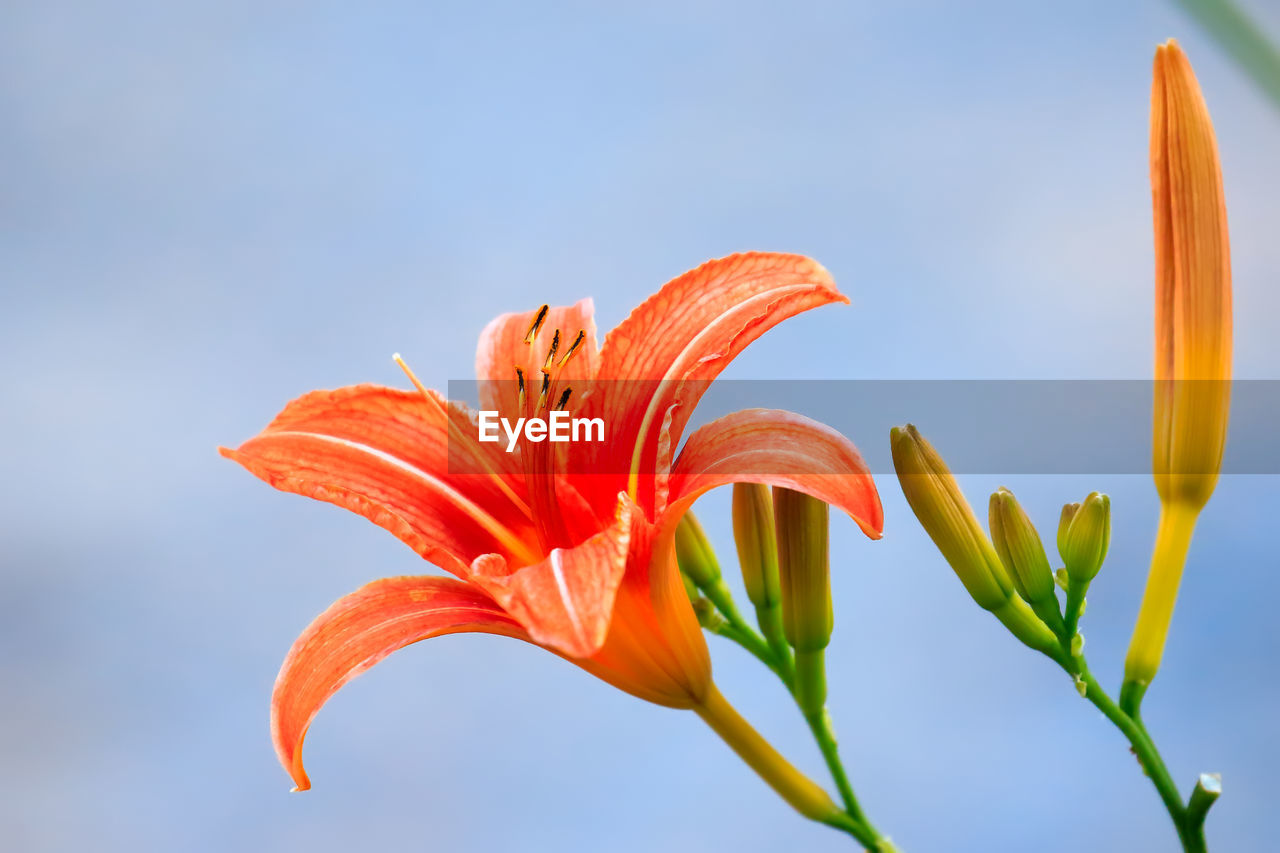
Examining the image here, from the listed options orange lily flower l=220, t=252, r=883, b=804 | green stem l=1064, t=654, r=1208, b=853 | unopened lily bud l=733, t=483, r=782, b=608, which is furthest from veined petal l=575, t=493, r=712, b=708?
green stem l=1064, t=654, r=1208, b=853

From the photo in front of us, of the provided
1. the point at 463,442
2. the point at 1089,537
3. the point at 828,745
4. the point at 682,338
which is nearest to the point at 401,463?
the point at 463,442

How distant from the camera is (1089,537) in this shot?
2.04ft

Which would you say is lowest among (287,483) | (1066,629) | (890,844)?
(890,844)

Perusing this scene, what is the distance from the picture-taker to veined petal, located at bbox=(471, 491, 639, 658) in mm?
398

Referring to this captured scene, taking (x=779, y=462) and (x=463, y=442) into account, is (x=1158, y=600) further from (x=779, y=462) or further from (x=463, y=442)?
(x=463, y=442)

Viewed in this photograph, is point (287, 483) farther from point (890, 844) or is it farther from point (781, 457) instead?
point (890, 844)

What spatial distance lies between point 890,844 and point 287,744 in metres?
0.33

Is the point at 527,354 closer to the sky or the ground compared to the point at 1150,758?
closer to the sky

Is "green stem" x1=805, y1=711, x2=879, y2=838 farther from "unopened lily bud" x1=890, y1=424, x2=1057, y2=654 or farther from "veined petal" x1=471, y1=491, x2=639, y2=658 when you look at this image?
"veined petal" x1=471, y1=491, x2=639, y2=658

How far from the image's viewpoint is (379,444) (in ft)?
1.98

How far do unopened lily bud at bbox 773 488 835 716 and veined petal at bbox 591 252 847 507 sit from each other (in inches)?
3.0

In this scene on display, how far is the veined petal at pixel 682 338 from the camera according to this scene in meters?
0.53

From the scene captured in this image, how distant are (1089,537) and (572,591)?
350 millimetres

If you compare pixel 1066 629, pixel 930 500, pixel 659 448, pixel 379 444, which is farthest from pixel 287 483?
pixel 1066 629
